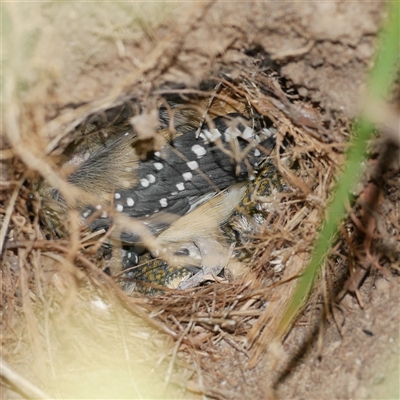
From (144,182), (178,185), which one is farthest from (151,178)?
(178,185)

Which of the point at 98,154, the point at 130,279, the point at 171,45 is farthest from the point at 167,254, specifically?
the point at 171,45

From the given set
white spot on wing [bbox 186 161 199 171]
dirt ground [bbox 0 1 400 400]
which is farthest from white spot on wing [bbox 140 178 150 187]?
dirt ground [bbox 0 1 400 400]

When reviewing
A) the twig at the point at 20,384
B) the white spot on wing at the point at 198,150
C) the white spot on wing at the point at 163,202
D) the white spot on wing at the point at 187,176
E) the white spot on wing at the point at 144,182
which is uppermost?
the white spot on wing at the point at 198,150

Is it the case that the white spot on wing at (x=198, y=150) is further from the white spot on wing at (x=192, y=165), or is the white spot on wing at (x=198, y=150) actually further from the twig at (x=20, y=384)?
the twig at (x=20, y=384)

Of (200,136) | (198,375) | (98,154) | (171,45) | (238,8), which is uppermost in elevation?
(238,8)

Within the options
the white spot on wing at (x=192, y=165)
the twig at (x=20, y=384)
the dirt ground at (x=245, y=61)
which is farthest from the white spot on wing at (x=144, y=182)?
the twig at (x=20, y=384)

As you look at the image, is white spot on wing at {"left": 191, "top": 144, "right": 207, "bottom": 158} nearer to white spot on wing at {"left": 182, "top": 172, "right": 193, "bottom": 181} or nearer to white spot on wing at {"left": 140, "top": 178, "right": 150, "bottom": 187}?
Result: white spot on wing at {"left": 182, "top": 172, "right": 193, "bottom": 181}

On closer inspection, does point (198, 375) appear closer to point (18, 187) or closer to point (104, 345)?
point (104, 345)
